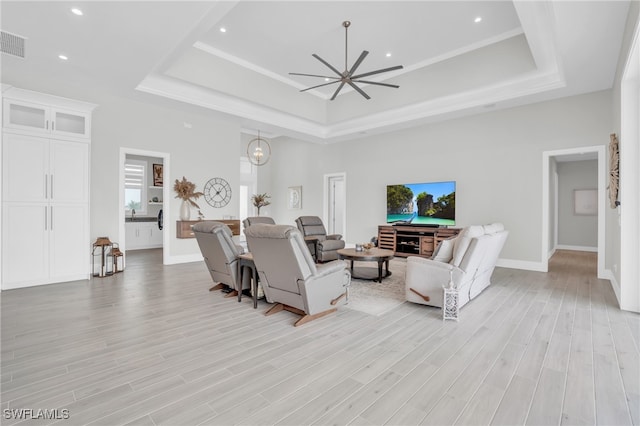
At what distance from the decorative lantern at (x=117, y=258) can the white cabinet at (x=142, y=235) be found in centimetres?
324

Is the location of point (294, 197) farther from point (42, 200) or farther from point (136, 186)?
point (42, 200)

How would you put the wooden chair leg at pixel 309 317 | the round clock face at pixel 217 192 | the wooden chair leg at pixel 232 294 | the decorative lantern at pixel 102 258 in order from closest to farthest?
the wooden chair leg at pixel 309 317 → the wooden chair leg at pixel 232 294 → the decorative lantern at pixel 102 258 → the round clock face at pixel 217 192

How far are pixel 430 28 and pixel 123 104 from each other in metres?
5.83

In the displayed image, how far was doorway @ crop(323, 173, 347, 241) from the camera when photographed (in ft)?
32.0

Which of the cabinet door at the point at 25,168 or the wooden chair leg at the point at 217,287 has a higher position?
the cabinet door at the point at 25,168

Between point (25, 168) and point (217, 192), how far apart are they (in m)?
3.49

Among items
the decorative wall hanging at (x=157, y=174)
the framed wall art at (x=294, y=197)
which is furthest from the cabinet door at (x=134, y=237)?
the framed wall art at (x=294, y=197)

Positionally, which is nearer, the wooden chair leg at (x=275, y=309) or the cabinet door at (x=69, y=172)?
the wooden chair leg at (x=275, y=309)

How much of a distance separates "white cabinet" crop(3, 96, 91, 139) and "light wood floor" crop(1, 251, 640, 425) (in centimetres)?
255

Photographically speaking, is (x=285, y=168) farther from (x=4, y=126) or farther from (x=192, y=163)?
(x=4, y=126)

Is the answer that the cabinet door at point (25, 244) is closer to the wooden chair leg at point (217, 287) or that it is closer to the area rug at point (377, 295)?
the wooden chair leg at point (217, 287)

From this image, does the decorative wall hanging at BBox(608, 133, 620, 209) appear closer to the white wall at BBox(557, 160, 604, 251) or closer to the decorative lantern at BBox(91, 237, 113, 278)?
the white wall at BBox(557, 160, 604, 251)

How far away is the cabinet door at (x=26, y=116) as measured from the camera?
14.4 feet

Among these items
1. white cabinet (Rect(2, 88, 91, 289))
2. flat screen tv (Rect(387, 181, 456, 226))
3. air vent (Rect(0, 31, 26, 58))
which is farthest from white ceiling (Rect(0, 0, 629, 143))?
flat screen tv (Rect(387, 181, 456, 226))
